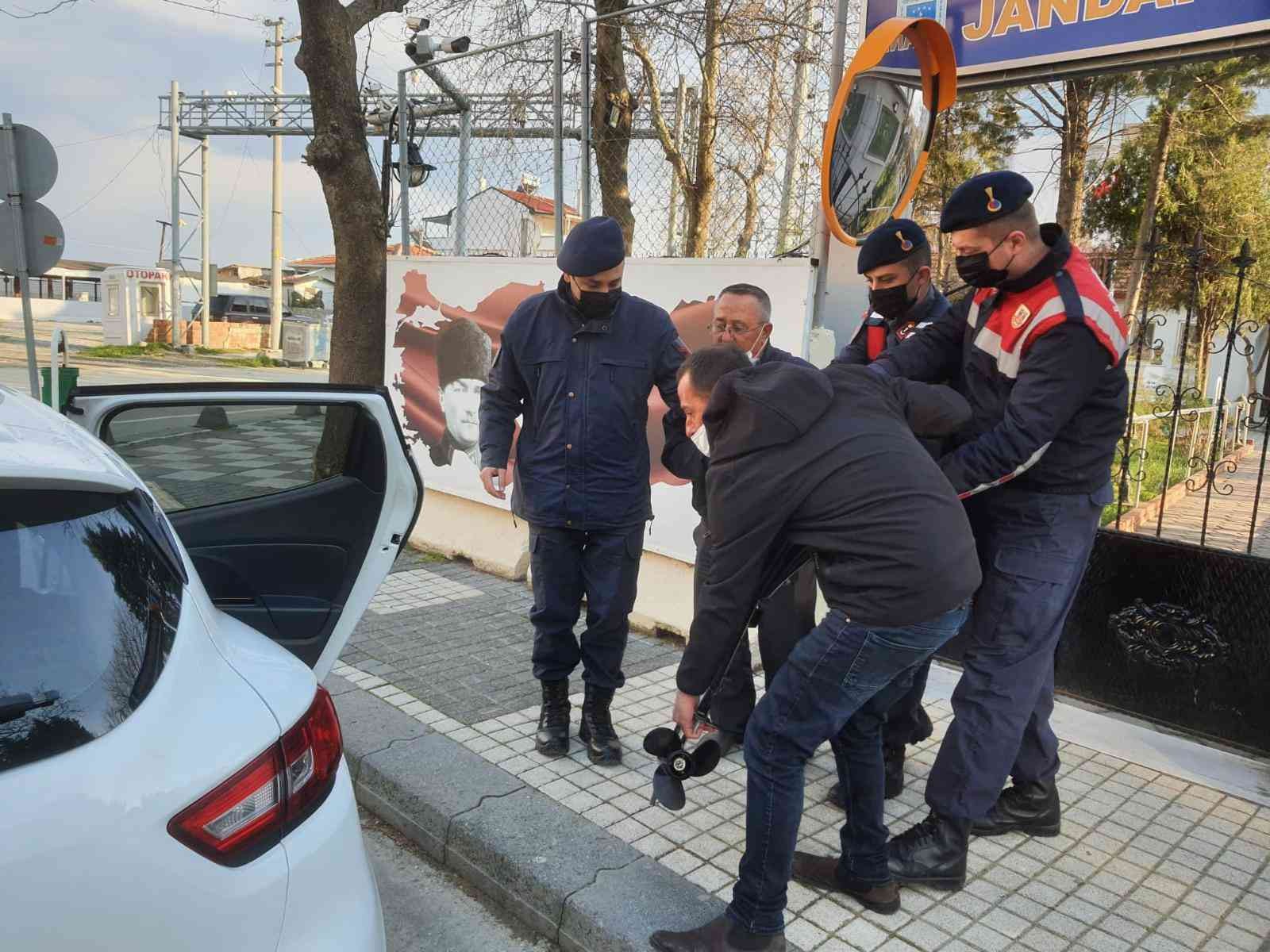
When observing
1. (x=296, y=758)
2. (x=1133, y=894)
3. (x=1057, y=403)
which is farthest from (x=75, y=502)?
(x=1133, y=894)

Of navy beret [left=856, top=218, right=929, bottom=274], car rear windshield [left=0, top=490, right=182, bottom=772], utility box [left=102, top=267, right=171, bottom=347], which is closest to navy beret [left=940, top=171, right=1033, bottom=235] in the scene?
navy beret [left=856, top=218, right=929, bottom=274]

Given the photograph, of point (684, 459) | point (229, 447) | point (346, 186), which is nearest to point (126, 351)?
point (346, 186)

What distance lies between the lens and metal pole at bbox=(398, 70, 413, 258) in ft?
21.7

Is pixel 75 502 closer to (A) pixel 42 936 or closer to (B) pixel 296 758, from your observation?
(B) pixel 296 758

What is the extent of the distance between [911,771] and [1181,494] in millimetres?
1880

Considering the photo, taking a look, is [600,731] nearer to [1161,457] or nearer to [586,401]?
[586,401]

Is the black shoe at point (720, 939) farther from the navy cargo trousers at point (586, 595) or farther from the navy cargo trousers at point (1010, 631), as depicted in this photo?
the navy cargo trousers at point (586, 595)

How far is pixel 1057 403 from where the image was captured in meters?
2.64

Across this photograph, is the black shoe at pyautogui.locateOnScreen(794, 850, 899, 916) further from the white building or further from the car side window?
the white building

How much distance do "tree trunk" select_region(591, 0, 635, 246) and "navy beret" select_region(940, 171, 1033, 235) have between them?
2.99 metres

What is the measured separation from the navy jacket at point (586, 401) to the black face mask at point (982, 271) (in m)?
1.12

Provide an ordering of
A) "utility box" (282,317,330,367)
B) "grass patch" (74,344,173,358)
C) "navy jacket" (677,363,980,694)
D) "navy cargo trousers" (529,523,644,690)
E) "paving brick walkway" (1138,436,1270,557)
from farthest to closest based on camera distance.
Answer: "utility box" (282,317,330,367)
"grass patch" (74,344,173,358)
"paving brick walkway" (1138,436,1270,557)
"navy cargo trousers" (529,523,644,690)
"navy jacket" (677,363,980,694)

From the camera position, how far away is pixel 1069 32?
3.68 metres

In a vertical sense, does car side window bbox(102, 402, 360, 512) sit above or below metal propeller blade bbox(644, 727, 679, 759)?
above
